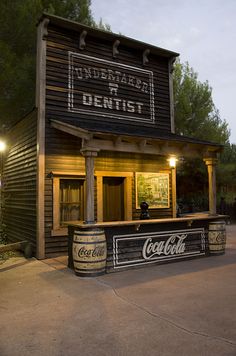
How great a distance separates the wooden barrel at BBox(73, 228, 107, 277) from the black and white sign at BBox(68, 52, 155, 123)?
4.08m

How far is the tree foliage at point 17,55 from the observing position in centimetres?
1345

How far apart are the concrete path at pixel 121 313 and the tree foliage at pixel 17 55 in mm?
9448

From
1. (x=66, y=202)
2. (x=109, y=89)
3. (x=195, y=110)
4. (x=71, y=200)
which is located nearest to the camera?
(x=66, y=202)

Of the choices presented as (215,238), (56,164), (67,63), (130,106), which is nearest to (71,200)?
(56,164)

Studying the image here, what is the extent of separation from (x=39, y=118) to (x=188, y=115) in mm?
14260

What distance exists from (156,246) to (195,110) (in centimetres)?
1571

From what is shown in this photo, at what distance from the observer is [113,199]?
9945mm

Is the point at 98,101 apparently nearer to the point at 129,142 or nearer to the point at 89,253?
the point at 129,142

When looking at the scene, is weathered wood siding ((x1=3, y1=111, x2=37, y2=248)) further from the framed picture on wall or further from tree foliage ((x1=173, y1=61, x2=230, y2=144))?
tree foliage ((x1=173, y1=61, x2=230, y2=144))

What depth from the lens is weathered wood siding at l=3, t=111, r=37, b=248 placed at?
Result: 8812 mm

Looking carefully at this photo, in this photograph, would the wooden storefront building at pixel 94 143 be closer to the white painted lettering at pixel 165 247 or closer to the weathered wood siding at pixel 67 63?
the weathered wood siding at pixel 67 63

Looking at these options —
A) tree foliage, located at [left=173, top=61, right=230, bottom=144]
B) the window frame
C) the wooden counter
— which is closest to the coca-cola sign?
the wooden counter

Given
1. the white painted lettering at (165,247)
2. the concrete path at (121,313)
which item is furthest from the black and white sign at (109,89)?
the concrete path at (121,313)

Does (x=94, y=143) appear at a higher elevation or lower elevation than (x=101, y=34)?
lower
